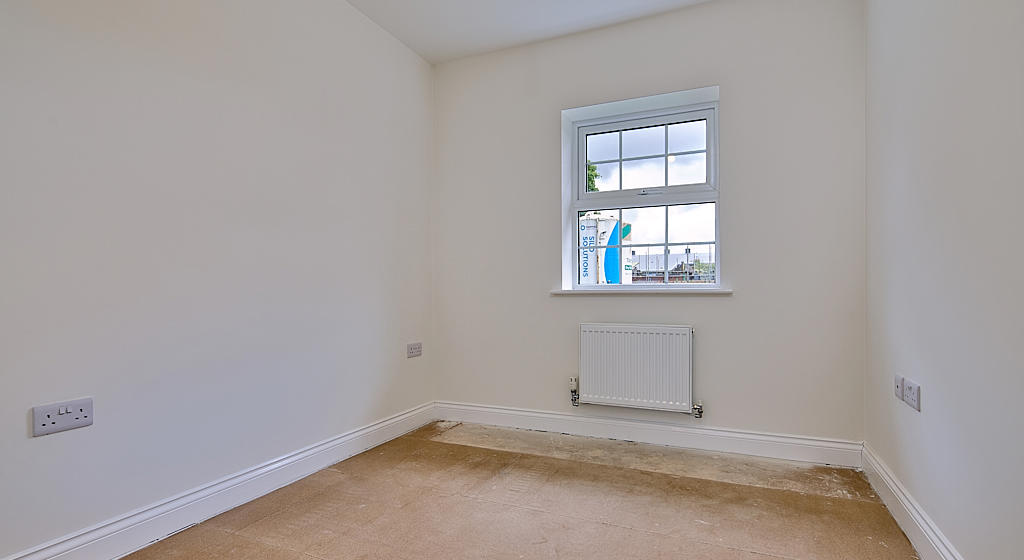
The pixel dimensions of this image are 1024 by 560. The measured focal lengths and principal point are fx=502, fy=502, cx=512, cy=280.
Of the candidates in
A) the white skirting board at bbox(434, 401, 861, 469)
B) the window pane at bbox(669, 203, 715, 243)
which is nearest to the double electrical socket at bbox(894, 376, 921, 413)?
the white skirting board at bbox(434, 401, 861, 469)

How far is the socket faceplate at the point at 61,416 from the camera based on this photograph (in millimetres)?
1648

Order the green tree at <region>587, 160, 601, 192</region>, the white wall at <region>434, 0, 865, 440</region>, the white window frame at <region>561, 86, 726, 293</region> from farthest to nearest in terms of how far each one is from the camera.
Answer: the green tree at <region>587, 160, 601, 192</region> < the white window frame at <region>561, 86, 726, 293</region> < the white wall at <region>434, 0, 865, 440</region>

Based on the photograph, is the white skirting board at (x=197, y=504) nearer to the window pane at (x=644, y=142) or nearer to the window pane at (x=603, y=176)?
the window pane at (x=603, y=176)

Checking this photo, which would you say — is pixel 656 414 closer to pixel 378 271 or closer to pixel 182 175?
pixel 378 271

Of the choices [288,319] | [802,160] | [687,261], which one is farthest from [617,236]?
[288,319]

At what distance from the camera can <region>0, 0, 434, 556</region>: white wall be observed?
5.40 feet

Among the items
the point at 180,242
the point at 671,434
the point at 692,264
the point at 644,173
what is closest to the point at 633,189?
the point at 644,173

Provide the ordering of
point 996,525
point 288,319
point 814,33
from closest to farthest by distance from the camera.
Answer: point 996,525 → point 288,319 → point 814,33

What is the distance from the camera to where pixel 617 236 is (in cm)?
344

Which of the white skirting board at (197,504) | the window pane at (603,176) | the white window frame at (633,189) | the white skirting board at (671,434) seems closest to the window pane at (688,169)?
the white window frame at (633,189)

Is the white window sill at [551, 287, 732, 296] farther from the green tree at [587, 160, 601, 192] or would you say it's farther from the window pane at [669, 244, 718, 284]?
the green tree at [587, 160, 601, 192]

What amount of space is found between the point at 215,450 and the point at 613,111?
2.97 metres

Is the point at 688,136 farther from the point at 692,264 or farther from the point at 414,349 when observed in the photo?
the point at 414,349

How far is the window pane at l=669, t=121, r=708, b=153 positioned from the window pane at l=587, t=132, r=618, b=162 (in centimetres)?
38
